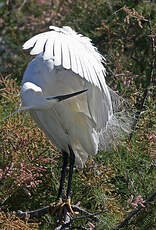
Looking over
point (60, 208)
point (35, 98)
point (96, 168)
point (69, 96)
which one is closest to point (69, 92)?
point (69, 96)

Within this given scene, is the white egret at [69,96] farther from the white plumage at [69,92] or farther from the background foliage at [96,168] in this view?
the background foliage at [96,168]

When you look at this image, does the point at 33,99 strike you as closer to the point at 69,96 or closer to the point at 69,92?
the point at 69,96

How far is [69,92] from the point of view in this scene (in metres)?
3.43

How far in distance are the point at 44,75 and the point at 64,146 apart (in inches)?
26.4

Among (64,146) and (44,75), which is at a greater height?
(44,75)

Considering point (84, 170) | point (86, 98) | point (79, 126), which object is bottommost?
point (84, 170)

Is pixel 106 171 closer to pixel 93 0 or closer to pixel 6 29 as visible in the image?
pixel 93 0

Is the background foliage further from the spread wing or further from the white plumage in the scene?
the spread wing

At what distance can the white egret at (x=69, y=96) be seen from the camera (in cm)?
312

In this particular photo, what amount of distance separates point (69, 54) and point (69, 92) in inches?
15.2

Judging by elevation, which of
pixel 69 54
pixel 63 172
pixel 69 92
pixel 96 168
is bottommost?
pixel 63 172

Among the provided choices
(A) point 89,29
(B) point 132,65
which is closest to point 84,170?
(B) point 132,65

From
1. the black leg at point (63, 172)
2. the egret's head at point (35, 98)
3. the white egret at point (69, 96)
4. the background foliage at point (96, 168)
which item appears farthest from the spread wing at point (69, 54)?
the black leg at point (63, 172)

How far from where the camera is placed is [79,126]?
12.2 ft
